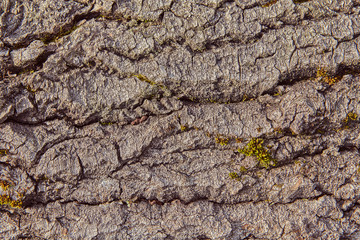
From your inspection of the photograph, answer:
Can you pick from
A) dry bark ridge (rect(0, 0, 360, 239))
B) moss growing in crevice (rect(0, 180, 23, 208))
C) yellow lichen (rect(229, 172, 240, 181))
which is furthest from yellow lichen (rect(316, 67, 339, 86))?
moss growing in crevice (rect(0, 180, 23, 208))

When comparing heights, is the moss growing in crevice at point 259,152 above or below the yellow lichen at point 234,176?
above

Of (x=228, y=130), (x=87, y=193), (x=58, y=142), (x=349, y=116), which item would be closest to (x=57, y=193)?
(x=87, y=193)

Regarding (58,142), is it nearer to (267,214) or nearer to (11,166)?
(11,166)

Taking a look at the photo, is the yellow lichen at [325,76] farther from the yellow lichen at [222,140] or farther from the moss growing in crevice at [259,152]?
the yellow lichen at [222,140]

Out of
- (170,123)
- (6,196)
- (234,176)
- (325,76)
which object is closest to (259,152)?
(234,176)

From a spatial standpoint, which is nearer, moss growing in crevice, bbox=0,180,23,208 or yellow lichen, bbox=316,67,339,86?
moss growing in crevice, bbox=0,180,23,208

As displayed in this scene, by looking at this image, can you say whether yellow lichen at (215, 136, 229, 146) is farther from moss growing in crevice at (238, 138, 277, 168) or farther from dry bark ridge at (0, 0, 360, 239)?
moss growing in crevice at (238, 138, 277, 168)

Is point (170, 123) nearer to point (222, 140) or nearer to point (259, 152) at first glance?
point (222, 140)

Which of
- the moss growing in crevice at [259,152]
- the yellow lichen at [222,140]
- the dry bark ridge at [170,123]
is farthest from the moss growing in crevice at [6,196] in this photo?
the moss growing in crevice at [259,152]
